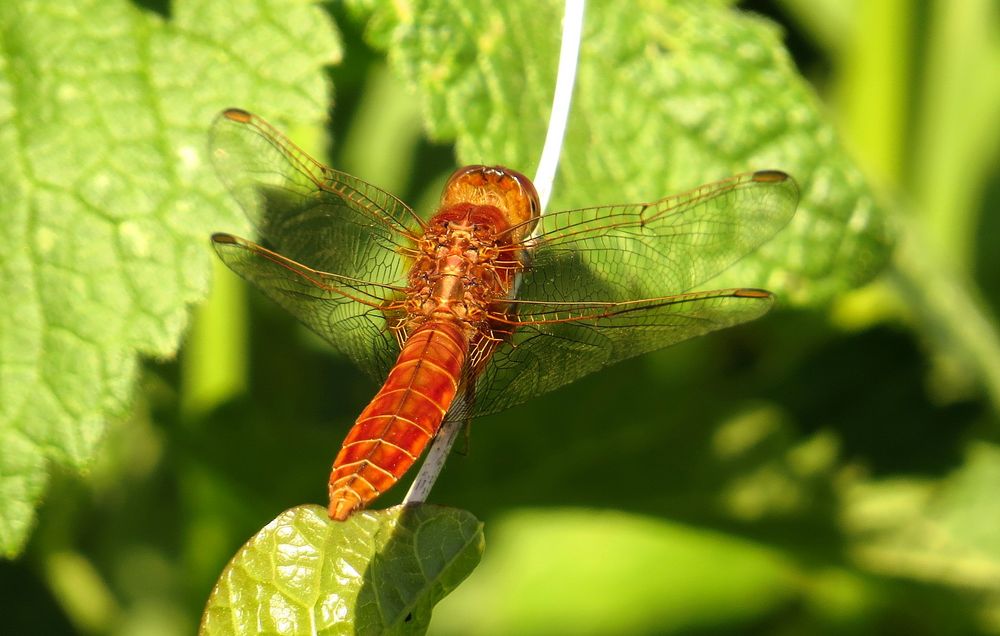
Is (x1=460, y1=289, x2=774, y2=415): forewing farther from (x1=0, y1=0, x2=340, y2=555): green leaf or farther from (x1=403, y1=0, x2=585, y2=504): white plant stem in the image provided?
(x1=0, y1=0, x2=340, y2=555): green leaf

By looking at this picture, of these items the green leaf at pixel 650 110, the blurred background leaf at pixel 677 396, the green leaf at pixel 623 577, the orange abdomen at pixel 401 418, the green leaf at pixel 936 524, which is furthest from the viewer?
the green leaf at pixel 623 577

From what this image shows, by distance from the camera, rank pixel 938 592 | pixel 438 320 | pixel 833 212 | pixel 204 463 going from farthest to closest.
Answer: pixel 938 592 → pixel 204 463 → pixel 833 212 → pixel 438 320

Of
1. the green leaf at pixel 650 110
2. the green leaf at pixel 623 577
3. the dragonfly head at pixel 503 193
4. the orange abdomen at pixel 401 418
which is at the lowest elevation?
the orange abdomen at pixel 401 418

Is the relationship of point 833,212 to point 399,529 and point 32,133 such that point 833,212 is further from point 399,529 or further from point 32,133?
point 32,133

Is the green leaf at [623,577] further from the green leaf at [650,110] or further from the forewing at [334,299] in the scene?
the forewing at [334,299]

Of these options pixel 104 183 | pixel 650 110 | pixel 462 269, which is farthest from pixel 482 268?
pixel 104 183

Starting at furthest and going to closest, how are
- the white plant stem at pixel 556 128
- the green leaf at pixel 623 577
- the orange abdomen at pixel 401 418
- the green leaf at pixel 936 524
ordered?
the green leaf at pixel 623 577 < the green leaf at pixel 936 524 < the white plant stem at pixel 556 128 < the orange abdomen at pixel 401 418

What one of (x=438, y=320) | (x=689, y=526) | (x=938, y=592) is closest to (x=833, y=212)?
(x=438, y=320)

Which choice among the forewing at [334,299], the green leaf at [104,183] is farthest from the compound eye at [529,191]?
the green leaf at [104,183]
